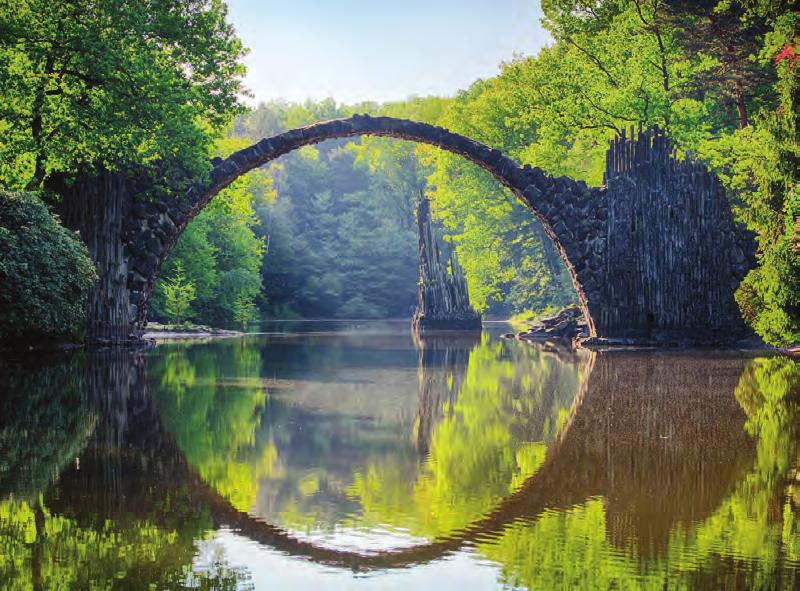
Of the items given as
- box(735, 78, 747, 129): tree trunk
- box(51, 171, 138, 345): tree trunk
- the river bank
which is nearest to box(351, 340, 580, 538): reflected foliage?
box(51, 171, 138, 345): tree trunk

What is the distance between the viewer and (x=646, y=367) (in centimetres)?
1709

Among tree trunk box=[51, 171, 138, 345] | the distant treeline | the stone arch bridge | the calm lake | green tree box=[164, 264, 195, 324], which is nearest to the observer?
the calm lake

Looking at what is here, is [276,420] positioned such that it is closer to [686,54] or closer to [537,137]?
[686,54]

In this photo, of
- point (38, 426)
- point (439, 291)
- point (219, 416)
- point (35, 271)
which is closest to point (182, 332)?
point (439, 291)

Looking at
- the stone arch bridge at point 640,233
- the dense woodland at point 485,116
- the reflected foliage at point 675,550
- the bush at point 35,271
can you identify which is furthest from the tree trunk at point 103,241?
the reflected foliage at point 675,550

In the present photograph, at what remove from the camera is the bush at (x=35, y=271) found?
17.1m

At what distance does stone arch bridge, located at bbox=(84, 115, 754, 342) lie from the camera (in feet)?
77.1

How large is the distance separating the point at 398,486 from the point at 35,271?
12.6m

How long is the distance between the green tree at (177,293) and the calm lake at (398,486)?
59.7ft

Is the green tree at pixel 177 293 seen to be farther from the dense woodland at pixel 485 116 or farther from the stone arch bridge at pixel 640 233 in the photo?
the stone arch bridge at pixel 640 233

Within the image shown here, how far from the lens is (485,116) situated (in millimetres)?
41062

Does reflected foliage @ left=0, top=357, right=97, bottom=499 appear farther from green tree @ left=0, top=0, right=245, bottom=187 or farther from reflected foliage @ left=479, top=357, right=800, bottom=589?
green tree @ left=0, top=0, right=245, bottom=187

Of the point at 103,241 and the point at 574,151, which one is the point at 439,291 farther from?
the point at 103,241

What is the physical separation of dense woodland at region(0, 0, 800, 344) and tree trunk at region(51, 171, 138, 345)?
0.91 ft
